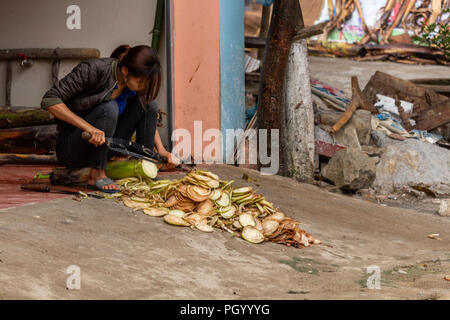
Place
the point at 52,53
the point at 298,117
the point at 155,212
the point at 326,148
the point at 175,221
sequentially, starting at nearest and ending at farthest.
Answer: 1. the point at 175,221
2. the point at 155,212
3. the point at 298,117
4. the point at 326,148
5. the point at 52,53

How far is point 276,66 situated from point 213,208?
2647mm

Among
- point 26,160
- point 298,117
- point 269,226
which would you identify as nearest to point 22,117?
point 26,160

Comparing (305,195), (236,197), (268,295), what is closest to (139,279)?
(268,295)

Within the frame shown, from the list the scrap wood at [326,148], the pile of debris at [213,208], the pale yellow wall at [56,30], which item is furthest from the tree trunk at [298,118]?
the pile of debris at [213,208]

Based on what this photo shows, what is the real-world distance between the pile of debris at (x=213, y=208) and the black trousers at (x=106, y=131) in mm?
332

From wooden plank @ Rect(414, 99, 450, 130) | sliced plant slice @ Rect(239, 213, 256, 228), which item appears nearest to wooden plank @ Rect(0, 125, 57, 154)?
sliced plant slice @ Rect(239, 213, 256, 228)

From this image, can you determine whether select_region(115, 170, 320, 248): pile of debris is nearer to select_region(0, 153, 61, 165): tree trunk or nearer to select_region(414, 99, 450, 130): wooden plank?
select_region(0, 153, 61, 165): tree trunk

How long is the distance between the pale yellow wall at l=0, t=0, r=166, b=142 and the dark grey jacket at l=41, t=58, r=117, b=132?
8.34 feet

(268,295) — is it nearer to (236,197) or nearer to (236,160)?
(236,197)

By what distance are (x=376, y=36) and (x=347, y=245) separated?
12.7m

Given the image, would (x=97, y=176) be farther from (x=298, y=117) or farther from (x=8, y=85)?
(x=8, y=85)

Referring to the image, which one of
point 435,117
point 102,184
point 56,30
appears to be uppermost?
point 56,30

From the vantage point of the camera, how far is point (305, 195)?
4.93m

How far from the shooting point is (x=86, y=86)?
3711 mm
